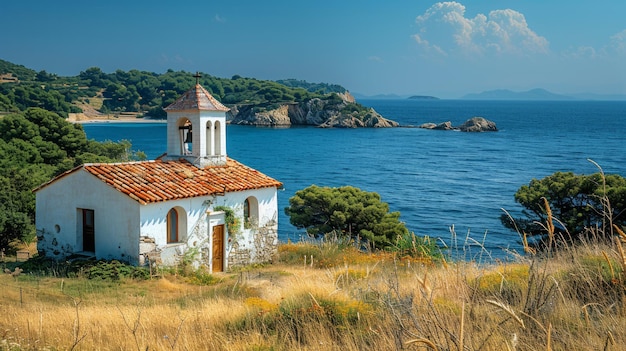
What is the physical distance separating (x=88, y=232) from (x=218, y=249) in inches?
175

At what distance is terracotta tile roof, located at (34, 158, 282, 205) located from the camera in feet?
62.9

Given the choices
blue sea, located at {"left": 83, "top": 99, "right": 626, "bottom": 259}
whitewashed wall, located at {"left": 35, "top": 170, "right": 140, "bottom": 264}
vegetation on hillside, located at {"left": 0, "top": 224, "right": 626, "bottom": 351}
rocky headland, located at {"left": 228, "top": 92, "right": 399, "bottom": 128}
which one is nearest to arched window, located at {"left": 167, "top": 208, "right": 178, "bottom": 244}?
whitewashed wall, located at {"left": 35, "top": 170, "right": 140, "bottom": 264}

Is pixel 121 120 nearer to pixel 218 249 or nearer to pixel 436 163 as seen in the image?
Answer: pixel 436 163

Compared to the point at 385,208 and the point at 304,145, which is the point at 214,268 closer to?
the point at 385,208

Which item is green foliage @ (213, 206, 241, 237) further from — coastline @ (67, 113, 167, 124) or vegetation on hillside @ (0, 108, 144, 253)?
coastline @ (67, 113, 167, 124)

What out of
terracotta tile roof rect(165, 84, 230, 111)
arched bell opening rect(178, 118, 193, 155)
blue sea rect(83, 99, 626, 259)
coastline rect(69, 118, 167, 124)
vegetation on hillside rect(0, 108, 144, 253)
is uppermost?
terracotta tile roof rect(165, 84, 230, 111)

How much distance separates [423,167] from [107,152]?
45.5m

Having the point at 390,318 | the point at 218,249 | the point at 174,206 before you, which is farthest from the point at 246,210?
the point at 390,318

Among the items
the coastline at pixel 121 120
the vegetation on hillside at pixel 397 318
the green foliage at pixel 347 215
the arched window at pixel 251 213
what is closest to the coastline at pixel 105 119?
the coastline at pixel 121 120

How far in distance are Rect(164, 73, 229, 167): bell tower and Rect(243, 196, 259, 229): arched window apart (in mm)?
1901

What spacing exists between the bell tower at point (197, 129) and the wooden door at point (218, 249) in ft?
8.51

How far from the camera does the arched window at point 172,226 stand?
20.4 meters

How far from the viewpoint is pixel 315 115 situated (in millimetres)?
166500

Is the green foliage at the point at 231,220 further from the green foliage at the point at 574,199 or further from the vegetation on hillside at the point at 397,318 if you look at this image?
the green foliage at the point at 574,199
